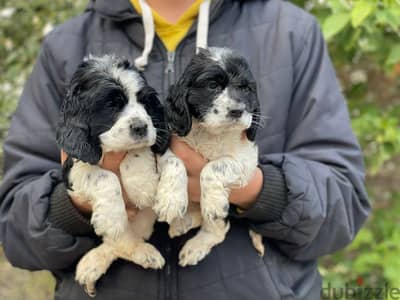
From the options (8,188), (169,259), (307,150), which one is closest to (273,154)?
(307,150)

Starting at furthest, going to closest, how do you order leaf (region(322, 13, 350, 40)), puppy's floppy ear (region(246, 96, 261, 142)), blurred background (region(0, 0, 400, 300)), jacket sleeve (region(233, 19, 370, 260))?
blurred background (region(0, 0, 400, 300))
leaf (region(322, 13, 350, 40))
jacket sleeve (region(233, 19, 370, 260))
puppy's floppy ear (region(246, 96, 261, 142))

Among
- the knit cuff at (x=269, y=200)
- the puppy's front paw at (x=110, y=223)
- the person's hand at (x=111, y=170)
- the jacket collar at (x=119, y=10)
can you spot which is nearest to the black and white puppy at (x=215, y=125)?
the knit cuff at (x=269, y=200)

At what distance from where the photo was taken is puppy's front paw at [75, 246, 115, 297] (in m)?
3.09

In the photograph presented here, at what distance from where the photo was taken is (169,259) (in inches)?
123

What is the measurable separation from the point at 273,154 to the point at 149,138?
2.70 ft

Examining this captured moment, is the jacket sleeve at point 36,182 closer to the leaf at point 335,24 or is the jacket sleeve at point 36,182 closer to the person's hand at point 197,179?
the person's hand at point 197,179

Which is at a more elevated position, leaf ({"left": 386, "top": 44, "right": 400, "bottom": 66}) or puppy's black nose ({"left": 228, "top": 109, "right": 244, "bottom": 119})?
puppy's black nose ({"left": 228, "top": 109, "right": 244, "bottom": 119})

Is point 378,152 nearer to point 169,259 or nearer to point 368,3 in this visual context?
point 368,3

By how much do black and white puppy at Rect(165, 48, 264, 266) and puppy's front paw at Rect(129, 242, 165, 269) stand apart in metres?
0.13

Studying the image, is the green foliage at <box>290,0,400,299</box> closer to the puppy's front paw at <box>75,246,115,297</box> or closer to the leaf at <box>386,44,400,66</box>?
the leaf at <box>386,44,400,66</box>

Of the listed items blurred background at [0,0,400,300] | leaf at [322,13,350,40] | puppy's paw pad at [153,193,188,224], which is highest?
leaf at [322,13,350,40]

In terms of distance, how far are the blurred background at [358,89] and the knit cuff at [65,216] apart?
194cm

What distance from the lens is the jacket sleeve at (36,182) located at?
3.16 meters

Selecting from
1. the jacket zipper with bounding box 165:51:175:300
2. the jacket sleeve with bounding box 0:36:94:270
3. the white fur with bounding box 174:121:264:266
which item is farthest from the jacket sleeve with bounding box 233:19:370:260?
the jacket sleeve with bounding box 0:36:94:270
